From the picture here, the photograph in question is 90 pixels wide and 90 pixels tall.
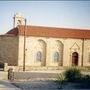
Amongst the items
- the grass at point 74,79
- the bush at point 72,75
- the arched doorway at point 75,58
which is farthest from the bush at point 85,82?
the arched doorway at point 75,58

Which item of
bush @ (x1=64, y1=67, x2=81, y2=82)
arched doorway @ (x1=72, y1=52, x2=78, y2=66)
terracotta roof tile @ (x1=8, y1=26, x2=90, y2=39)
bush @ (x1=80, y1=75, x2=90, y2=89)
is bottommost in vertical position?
bush @ (x1=80, y1=75, x2=90, y2=89)

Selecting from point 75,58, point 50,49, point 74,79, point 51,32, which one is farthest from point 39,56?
point 74,79

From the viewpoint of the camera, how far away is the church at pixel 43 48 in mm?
39438

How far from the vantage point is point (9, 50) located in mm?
40281

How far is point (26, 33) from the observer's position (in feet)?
131

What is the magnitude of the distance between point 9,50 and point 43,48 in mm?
4879

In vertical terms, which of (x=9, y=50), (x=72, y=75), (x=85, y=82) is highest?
(x=9, y=50)

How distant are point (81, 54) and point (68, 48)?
253cm

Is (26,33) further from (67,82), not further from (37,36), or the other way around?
(67,82)

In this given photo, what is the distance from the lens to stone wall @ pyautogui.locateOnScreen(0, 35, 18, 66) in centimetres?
3981

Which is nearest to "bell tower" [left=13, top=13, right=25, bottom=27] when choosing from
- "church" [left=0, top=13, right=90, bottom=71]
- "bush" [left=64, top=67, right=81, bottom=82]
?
"church" [left=0, top=13, right=90, bottom=71]

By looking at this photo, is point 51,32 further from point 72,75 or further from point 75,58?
point 72,75

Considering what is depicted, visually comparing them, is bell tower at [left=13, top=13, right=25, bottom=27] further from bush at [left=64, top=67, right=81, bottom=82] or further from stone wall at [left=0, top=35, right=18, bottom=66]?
bush at [left=64, top=67, right=81, bottom=82]

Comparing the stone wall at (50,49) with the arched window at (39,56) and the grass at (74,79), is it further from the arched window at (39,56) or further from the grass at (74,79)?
the grass at (74,79)
